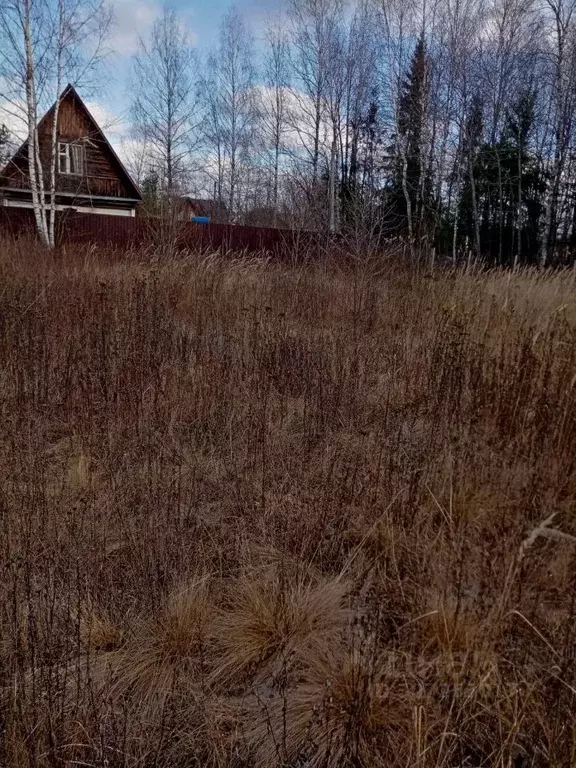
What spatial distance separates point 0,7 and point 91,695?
47.2 feet

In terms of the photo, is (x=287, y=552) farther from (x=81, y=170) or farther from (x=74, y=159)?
(x=74, y=159)

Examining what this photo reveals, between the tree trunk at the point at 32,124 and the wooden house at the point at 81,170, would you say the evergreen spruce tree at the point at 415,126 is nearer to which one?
the wooden house at the point at 81,170

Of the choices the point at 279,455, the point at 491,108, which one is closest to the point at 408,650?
the point at 279,455

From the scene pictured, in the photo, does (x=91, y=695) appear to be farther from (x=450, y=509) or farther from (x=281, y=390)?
(x=281, y=390)

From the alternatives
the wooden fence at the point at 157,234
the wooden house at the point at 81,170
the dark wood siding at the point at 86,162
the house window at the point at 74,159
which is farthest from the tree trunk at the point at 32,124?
the house window at the point at 74,159

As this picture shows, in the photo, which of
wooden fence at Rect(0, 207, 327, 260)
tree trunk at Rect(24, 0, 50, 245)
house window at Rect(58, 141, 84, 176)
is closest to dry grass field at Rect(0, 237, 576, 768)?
wooden fence at Rect(0, 207, 327, 260)

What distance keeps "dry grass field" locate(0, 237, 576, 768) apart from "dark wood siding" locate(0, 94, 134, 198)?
Result: 13692mm

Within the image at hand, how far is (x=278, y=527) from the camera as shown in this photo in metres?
2.26

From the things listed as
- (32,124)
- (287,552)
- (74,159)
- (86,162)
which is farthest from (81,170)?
(287,552)

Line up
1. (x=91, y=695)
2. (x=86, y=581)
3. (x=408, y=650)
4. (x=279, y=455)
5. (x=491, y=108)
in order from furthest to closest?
(x=491, y=108)
(x=279, y=455)
(x=86, y=581)
(x=408, y=650)
(x=91, y=695)

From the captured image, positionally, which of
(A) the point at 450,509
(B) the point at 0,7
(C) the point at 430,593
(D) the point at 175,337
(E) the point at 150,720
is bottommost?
(E) the point at 150,720

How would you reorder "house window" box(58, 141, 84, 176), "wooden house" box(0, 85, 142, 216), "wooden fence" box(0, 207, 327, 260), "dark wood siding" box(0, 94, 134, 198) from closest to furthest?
"wooden fence" box(0, 207, 327, 260) → "dark wood siding" box(0, 94, 134, 198) → "wooden house" box(0, 85, 142, 216) → "house window" box(58, 141, 84, 176)

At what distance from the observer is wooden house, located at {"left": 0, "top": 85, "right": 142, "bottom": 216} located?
17078 millimetres

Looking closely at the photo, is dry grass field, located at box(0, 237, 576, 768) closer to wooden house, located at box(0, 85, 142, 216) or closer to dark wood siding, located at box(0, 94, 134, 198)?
dark wood siding, located at box(0, 94, 134, 198)
